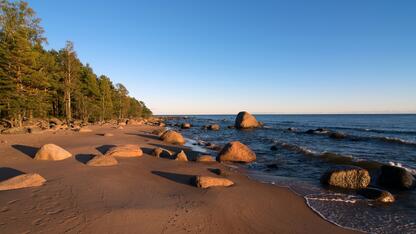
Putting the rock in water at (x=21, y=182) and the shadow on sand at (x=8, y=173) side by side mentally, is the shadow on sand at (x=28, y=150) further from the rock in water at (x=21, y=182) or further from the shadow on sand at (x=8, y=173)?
the rock in water at (x=21, y=182)

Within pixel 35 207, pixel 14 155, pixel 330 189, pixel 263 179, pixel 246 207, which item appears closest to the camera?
pixel 35 207

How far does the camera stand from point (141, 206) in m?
5.54

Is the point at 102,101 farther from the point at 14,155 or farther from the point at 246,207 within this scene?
the point at 246,207

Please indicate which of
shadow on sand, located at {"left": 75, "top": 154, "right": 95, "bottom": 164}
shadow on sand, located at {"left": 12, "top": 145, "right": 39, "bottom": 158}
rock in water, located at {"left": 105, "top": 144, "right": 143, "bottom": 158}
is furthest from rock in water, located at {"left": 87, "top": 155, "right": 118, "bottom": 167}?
shadow on sand, located at {"left": 12, "top": 145, "right": 39, "bottom": 158}

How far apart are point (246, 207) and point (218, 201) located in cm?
84

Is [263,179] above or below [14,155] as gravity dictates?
below

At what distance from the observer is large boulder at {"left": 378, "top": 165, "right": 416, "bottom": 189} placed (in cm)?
839

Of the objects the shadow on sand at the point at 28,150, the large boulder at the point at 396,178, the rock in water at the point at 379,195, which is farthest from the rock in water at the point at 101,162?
the large boulder at the point at 396,178

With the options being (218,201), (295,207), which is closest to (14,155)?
(218,201)

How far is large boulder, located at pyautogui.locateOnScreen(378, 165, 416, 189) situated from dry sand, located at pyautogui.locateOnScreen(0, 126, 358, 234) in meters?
4.74

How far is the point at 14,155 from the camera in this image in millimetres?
10594

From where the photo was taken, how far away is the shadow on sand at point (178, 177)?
26.3 feet

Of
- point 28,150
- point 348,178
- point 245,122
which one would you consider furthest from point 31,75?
point 245,122

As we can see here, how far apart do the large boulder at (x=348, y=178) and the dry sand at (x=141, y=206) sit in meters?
2.45
